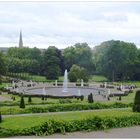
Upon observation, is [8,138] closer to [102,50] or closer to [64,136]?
[64,136]

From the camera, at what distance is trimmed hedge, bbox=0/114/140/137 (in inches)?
845

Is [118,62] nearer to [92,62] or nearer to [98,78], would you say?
[98,78]

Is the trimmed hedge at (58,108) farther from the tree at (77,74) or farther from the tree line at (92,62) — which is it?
the tree line at (92,62)

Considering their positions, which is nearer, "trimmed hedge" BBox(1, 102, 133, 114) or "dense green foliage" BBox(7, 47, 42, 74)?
"trimmed hedge" BBox(1, 102, 133, 114)

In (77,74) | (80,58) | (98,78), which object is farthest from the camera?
(80,58)

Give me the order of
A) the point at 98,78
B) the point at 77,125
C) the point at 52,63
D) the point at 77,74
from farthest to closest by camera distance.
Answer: the point at 98,78, the point at 52,63, the point at 77,74, the point at 77,125

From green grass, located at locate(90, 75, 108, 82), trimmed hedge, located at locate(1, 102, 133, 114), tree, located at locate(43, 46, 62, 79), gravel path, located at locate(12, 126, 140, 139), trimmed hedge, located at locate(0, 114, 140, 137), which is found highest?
tree, located at locate(43, 46, 62, 79)

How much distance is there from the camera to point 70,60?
325 feet

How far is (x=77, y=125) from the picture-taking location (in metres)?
23.2

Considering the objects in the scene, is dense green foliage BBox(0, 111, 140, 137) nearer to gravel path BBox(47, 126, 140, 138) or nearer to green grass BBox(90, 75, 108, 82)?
gravel path BBox(47, 126, 140, 138)

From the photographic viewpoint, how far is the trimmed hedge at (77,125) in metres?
21.5

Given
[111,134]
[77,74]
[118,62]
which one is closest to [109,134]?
[111,134]

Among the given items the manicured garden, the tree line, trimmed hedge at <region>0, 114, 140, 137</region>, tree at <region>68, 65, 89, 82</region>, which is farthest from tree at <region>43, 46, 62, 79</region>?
the manicured garden

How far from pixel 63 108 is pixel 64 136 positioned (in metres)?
10.3
